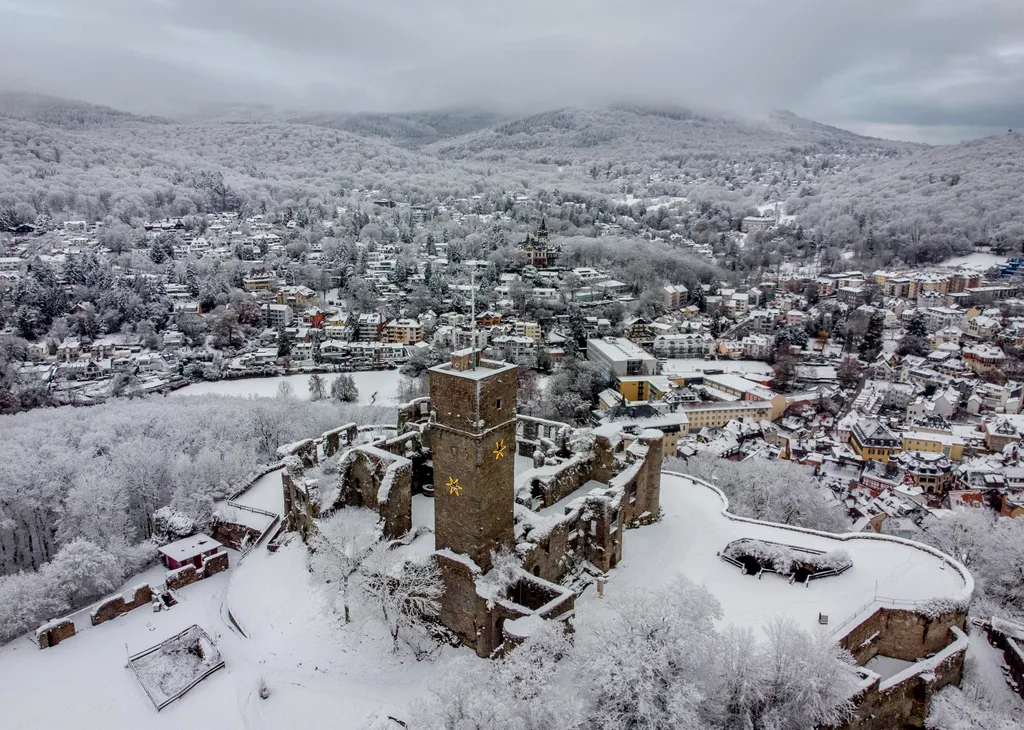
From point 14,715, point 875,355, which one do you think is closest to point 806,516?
point 14,715

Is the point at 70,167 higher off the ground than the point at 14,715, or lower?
higher

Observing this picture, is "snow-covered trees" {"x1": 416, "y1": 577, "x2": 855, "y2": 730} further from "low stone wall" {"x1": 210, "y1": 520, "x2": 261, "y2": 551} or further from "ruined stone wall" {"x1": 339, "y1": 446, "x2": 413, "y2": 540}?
"low stone wall" {"x1": 210, "y1": 520, "x2": 261, "y2": 551}

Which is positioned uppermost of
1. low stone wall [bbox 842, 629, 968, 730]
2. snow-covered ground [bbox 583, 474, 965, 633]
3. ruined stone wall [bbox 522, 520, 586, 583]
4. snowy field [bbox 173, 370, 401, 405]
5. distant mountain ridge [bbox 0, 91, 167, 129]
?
distant mountain ridge [bbox 0, 91, 167, 129]

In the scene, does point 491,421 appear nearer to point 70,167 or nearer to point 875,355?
point 875,355

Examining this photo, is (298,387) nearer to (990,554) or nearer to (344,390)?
(344,390)

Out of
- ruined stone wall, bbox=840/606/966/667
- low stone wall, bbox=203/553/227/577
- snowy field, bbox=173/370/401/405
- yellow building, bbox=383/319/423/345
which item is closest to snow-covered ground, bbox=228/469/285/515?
low stone wall, bbox=203/553/227/577

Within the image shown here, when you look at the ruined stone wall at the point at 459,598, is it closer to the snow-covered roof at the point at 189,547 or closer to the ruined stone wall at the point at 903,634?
the ruined stone wall at the point at 903,634

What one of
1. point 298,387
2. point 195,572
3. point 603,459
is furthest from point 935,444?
point 298,387
